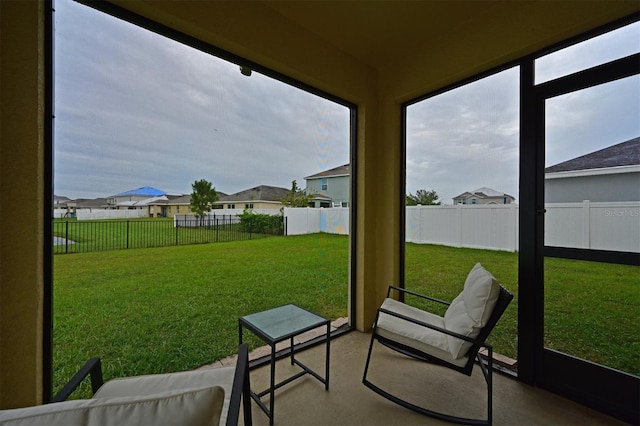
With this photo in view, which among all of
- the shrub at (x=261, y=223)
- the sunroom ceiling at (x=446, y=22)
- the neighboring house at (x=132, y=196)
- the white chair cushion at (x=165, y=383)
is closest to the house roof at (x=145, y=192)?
the neighboring house at (x=132, y=196)

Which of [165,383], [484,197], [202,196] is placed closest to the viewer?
[165,383]

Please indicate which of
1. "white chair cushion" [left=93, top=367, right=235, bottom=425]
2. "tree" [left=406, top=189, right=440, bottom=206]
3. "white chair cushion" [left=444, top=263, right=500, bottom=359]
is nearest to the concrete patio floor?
"white chair cushion" [left=444, top=263, right=500, bottom=359]

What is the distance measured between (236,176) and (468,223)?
217cm

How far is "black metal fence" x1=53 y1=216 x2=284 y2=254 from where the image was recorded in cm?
157

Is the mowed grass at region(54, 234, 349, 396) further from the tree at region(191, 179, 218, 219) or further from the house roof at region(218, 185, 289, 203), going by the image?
the house roof at region(218, 185, 289, 203)

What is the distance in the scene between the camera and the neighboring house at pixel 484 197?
214cm

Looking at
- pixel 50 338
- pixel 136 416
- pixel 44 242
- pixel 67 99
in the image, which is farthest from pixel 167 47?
pixel 136 416

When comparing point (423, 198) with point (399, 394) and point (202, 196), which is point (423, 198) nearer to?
point (399, 394)

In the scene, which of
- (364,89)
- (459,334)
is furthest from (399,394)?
(364,89)

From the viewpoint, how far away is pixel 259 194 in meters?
2.45

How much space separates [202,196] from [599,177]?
112 inches

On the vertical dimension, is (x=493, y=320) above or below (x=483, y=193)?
below

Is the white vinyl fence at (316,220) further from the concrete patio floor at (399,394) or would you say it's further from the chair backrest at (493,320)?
the chair backrest at (493,320)

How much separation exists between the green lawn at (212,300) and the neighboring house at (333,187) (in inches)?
25.9
